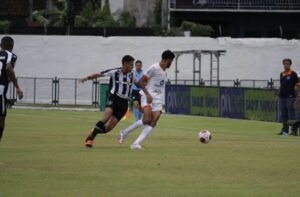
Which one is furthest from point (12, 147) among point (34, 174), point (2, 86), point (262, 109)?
point (262, 109)

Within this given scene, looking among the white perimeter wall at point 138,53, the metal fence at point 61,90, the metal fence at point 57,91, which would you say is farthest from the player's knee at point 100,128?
the white perimeter wall at point 138,53

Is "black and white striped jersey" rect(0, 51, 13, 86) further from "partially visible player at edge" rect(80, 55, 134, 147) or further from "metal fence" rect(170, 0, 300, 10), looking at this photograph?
"metal fence" rect(170, 0, 300, 10)

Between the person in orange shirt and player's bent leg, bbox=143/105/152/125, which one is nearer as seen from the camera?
player's bent leg, bbox=143/105/152/125

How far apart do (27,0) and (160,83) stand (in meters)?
52.7

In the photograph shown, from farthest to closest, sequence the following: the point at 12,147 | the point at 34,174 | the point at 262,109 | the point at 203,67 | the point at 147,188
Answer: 1. the point at 203,67
2. the point at 262,109
3. the point at 12,147
4. the point at 34,174
5. the point at 147,188

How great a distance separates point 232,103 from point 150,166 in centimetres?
2242

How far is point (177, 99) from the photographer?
41.8m

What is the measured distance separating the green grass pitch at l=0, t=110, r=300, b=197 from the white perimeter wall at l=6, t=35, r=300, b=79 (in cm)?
2804

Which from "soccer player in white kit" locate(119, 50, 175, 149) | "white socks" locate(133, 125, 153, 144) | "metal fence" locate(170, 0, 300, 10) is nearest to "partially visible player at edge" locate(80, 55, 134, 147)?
"soccer player in white kit" locate(119, 50, 175, 149)

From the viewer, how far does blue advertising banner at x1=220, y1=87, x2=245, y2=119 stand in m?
37.0

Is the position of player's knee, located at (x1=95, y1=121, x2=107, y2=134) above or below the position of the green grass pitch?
above

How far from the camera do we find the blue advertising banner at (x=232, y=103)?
37025 mm

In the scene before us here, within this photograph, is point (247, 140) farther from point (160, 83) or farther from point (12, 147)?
point (12, 147)

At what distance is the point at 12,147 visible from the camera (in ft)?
63.8
